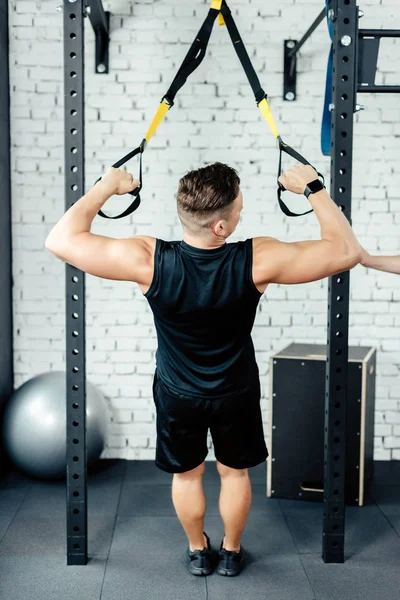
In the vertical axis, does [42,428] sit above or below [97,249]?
below

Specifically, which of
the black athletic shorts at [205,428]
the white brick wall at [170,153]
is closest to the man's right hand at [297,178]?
the black athletic shorts at [205,428]

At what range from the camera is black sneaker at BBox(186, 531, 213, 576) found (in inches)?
100

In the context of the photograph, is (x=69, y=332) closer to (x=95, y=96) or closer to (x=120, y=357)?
(x=120, y=357)

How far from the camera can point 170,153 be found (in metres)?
3.77

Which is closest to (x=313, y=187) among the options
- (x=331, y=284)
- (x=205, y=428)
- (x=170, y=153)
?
(x=331, y=284)

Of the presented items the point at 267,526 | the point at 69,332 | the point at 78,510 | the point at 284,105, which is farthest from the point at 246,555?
the point at 284,105

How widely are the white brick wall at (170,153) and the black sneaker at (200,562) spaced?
1414 mm

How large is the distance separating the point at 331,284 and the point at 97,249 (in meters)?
0.93

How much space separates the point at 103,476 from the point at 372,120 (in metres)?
2.47

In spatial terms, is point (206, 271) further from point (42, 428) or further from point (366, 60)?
point (42, 428)

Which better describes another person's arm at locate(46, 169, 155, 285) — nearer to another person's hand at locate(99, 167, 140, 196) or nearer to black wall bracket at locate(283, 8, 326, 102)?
another person's hand at locate(99, 167, 140, 196)

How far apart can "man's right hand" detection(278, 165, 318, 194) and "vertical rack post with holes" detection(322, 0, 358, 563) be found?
1.09 feet

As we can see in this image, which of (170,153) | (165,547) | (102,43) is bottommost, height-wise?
(165,547)

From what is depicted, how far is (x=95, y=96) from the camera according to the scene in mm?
3738
